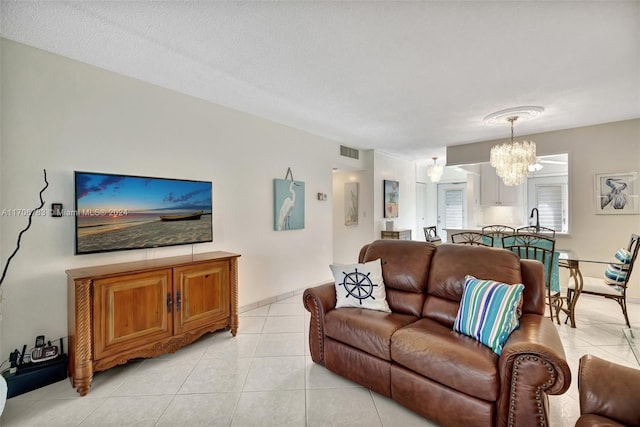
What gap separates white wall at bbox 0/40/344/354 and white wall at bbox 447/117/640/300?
4.48 meters

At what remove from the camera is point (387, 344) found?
75.9 inches

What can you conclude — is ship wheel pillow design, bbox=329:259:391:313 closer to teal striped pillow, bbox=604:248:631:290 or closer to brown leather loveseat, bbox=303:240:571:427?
brown leather loveseat, bbox=303:240:571:427

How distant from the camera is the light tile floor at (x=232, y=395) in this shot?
71.5 inches

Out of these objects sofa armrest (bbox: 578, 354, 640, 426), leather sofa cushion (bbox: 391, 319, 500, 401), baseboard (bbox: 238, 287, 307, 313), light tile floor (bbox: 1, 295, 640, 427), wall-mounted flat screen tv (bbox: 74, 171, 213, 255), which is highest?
wall-mounted flat screen tv (bbox: 74, 171, 213, 255)

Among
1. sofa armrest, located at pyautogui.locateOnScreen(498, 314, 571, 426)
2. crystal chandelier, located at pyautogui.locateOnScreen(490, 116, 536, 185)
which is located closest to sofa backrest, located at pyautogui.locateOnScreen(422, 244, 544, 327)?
sofa armrest, located at pyautogui.locateOnScreen(498, 314, 571, 426)

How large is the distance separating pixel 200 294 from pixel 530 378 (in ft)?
8.47

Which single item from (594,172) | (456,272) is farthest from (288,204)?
(594,172)

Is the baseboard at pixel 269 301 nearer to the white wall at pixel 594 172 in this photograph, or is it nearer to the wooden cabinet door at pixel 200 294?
the wooden cabinet door at pixel 200 294

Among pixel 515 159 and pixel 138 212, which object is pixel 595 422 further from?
pixel 515 159

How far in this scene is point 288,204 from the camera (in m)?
4.20

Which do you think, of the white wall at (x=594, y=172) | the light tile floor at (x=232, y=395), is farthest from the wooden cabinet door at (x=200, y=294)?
the white wall at (x=594, y=172)

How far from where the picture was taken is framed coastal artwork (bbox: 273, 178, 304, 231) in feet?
13.3

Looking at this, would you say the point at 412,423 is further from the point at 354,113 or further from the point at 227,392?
the point at 354,113

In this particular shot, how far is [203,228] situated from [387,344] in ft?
7.49
